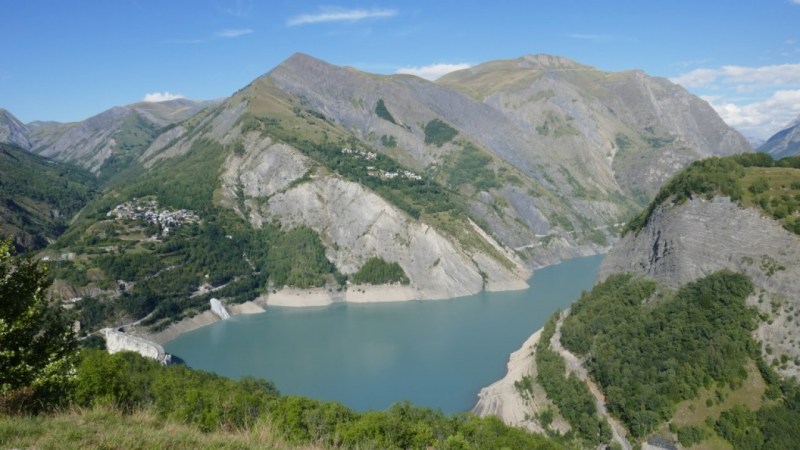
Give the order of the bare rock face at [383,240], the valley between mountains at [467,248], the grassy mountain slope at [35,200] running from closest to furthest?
the valley between mountains at [467,248]
the bare rock face at [383,240]
the grassy mountain slope at [35,200]

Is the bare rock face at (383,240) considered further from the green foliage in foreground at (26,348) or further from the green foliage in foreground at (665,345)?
the green foliage in foreground at (26,348)

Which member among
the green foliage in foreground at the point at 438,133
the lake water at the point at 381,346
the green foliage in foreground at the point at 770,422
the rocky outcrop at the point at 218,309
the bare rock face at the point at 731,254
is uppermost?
the green foliage in foreground at the point at 438,133

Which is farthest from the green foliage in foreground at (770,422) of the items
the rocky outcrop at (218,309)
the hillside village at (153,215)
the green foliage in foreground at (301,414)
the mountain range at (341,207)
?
the hillside village at (153,215)

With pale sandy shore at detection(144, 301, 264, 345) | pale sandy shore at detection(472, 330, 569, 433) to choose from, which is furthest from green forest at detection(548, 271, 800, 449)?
pale sandy shore at detection(144, 301, 264, 345)

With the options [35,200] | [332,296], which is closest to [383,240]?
[332,296]

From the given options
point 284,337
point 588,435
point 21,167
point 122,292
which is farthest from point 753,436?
point 21,167

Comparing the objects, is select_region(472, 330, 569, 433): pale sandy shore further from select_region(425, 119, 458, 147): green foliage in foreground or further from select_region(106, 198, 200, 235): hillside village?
select_region(425, 119, 458, 147): green foliage in foreground

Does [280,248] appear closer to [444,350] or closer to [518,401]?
[444,350]

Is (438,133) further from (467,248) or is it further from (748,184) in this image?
(748,184)
